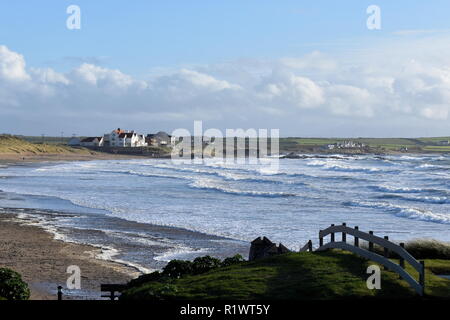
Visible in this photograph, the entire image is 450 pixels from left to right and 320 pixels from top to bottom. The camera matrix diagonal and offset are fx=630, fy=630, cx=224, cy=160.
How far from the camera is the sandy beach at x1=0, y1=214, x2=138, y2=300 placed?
64.0 ft

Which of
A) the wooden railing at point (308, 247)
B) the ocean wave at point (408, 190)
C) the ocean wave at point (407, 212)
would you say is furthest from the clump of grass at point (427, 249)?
the ocean wave at point (408, 190)

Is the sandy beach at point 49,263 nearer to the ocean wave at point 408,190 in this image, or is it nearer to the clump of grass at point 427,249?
the clump of grass at point 427,249

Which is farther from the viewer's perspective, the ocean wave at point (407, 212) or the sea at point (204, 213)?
the ocean wave at point (407, 212)

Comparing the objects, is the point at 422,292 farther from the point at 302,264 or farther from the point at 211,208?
the point at 211,208

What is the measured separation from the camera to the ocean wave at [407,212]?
3750cm

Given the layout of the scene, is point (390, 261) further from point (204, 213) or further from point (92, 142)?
point (92, 142)

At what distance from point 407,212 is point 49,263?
80.0 feet

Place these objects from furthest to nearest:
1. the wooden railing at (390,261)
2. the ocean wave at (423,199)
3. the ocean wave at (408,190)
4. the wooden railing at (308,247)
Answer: the ocean wave at (408,190) < the ocean wave at (423,199) < the wooden railing at (308,247) < the wooden railing at (390,261)

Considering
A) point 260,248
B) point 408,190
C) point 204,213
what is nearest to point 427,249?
point 260,248

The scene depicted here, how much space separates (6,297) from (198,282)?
4067 millimetres

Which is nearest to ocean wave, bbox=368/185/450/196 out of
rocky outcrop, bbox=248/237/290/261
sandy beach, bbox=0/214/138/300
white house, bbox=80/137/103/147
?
sandy beach, bbox=0/214/138/300

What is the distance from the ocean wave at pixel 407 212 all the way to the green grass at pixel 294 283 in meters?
22.9

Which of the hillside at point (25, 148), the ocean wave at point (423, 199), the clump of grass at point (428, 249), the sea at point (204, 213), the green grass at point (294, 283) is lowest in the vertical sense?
the ocean wave at point (423, 199)

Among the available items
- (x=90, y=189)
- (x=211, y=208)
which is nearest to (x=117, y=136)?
(x=90, y=189)
